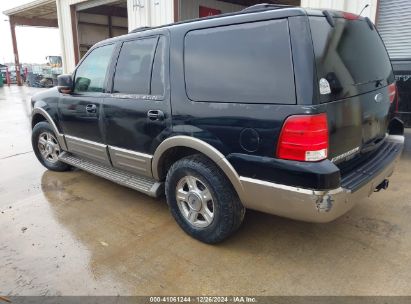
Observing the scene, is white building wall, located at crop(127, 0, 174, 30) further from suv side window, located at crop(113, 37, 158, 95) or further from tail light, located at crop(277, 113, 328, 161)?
tail light, located at crop(277, 113, 328, 161)

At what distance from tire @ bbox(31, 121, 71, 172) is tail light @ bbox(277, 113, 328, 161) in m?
3.65

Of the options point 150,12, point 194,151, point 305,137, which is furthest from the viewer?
point 150,12

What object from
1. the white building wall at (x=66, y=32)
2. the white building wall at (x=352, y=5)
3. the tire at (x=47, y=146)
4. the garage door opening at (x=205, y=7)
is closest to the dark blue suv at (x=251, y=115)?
the tire at (x=47, y=146)

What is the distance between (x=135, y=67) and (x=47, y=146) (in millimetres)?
2422

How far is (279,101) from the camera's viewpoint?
2.32 meters

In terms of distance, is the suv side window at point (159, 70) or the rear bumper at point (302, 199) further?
the suv side window at point (159, 70)

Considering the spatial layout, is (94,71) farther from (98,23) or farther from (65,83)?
(98,23)

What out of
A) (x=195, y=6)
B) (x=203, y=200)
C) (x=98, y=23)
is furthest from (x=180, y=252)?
(x=98, y=23)

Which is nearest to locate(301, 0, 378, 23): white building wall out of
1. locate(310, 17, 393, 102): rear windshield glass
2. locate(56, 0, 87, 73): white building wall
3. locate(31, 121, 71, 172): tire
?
locate(310, 17, 393, 102): rear windshield glass

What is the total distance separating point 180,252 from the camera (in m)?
2.91

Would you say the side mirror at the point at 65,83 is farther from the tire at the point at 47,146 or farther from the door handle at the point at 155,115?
the door handle at the point at 155,115

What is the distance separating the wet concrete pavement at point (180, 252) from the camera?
8.14 ft

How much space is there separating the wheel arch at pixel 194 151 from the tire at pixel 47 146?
227cm

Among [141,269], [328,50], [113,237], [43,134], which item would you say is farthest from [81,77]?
[328,50]
